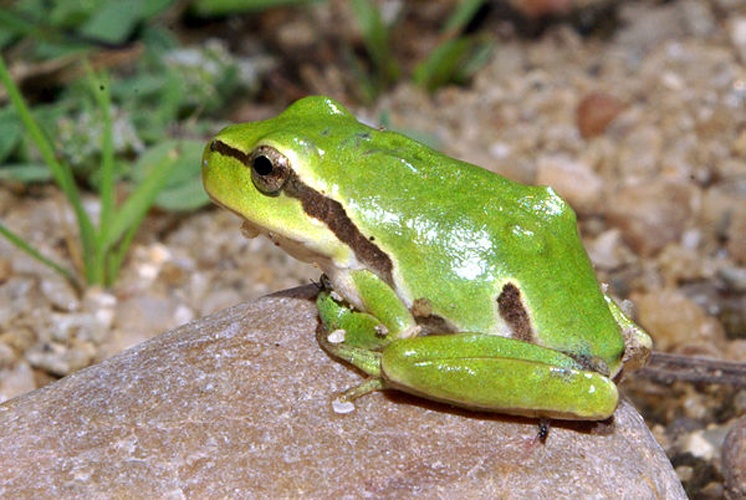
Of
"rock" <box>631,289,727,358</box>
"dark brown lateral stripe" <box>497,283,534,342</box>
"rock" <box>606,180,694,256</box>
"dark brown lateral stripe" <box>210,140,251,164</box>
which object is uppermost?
"dark brown lateral stripe" <box>210,140,251,164</box>

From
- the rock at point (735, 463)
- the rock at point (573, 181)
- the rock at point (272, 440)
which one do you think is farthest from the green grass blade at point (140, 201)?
the rock at point (735, 463)

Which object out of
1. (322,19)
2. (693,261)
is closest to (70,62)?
(322,19)

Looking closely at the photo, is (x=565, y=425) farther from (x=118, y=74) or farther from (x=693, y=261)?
(x=118, y=74)

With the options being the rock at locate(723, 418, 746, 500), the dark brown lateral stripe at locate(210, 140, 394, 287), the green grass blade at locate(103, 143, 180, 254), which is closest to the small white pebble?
the dark brown lateral stripe at locate(210, 140, 394, 287)

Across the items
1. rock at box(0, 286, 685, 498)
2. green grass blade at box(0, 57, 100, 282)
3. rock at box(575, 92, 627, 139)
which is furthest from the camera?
rock at box(575, 92, 627, 139)

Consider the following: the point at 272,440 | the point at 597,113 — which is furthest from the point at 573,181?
the point at 272,440

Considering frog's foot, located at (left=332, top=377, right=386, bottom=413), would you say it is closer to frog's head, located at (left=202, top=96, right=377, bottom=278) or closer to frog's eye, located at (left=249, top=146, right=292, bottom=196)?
frog's head, located at (left=202, top=96, right=377, bottom=278)
